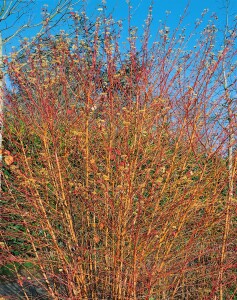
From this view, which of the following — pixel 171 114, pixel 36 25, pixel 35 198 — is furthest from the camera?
pixel 36 25

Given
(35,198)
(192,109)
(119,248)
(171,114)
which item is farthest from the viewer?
(171,114)

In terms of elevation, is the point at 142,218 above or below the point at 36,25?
below

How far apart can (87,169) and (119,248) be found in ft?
2.55

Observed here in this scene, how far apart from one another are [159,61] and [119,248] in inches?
78.1

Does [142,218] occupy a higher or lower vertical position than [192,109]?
lower

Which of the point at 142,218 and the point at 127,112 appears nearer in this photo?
the point at 142,218

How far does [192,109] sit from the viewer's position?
3.77 m

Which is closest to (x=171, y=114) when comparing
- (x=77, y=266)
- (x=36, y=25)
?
(x=77, y=266)

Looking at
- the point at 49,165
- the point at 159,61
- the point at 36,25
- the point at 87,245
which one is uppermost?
the point at 36,25

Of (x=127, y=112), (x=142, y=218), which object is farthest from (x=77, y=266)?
(x=127, y=112)

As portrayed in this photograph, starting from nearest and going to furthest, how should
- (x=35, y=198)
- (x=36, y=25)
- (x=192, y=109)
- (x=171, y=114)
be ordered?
(x=35, y=198) → (x=192, y=109) → (x=171, y=114) → (x=36, y=25)

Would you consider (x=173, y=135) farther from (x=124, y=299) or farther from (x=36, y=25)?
(x=36, y=25)

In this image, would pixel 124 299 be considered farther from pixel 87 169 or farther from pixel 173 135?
pixel 173 135

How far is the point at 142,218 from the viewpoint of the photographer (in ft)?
11.4
